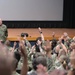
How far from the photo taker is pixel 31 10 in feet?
35.8

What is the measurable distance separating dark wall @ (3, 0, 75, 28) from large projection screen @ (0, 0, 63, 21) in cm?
15

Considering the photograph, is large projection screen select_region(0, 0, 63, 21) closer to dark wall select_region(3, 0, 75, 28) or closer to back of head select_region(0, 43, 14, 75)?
dark wall select_region(3, 0, 75, 28)

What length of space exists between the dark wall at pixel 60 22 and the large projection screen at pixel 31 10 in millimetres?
147

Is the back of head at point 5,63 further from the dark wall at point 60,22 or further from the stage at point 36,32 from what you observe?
the dark wall at point 60,22

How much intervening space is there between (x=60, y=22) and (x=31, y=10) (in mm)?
1415

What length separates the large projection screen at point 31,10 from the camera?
10.5 m

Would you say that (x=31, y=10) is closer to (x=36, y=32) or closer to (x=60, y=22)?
(x=36, y=32)

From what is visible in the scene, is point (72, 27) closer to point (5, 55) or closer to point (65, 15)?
point (65, 15)

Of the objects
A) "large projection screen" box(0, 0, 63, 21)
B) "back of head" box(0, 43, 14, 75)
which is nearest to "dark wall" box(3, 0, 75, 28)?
"large projection screen" box(0, 0, 63, 21)

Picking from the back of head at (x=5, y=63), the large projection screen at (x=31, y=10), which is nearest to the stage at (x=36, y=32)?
the large projection screen at (x=31, y=10)

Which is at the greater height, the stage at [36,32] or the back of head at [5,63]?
the back of head at [5,63]

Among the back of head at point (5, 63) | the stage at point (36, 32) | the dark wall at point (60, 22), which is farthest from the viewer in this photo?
the dark wall at point (60, 22)

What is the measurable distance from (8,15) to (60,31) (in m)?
2.34

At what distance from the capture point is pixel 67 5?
11438 mm
